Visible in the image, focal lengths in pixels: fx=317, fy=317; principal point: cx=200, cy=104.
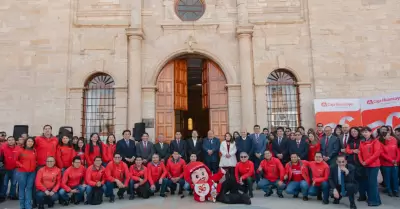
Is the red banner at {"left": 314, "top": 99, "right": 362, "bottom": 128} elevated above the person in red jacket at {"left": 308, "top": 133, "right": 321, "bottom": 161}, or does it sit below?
above

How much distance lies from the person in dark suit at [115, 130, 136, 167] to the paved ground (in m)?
1.53

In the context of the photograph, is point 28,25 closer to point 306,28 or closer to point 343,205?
point 306,28

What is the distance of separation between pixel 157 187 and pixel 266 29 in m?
9.06

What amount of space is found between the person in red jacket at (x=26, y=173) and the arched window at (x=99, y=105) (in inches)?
245

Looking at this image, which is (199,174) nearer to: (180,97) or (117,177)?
(117,177)

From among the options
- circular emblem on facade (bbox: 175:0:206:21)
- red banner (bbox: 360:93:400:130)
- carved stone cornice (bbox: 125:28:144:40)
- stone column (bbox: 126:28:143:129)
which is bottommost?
red banner (bbox: 360:93:400:130)

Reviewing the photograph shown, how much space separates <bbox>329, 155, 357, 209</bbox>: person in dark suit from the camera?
752 centimetres

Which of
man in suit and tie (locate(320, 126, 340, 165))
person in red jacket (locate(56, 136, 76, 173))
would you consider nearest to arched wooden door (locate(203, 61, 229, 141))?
man in suit and tie (locate(320, 126, 340, 165))

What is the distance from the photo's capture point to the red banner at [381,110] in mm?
12047

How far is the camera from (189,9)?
15180 mm

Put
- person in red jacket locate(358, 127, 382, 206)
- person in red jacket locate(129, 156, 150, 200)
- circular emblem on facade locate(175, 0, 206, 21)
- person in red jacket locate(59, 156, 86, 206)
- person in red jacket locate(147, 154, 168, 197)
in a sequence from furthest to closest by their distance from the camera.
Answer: circular emblem on facade locate(175, 0, 206, 21) → person in red jacket locate(147, 154, 168, 197) → person in red jacket locate(129, 156, 150, 200) → person in red jacket locate(59, 156, 86, 206) → person in red jacket locate(358, 127, 382, 206)

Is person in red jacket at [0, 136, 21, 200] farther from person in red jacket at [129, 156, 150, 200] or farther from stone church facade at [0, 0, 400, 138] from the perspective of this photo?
stone church facade at [0, 0, 400, 138]

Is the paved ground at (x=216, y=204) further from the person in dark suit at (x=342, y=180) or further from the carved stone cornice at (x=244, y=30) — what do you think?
the carved stone cornice at (x=244, y=30)

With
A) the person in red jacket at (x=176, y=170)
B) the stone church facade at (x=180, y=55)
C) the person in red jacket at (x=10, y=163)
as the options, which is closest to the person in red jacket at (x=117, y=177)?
the person in red jacket at (x=176, y=170)
